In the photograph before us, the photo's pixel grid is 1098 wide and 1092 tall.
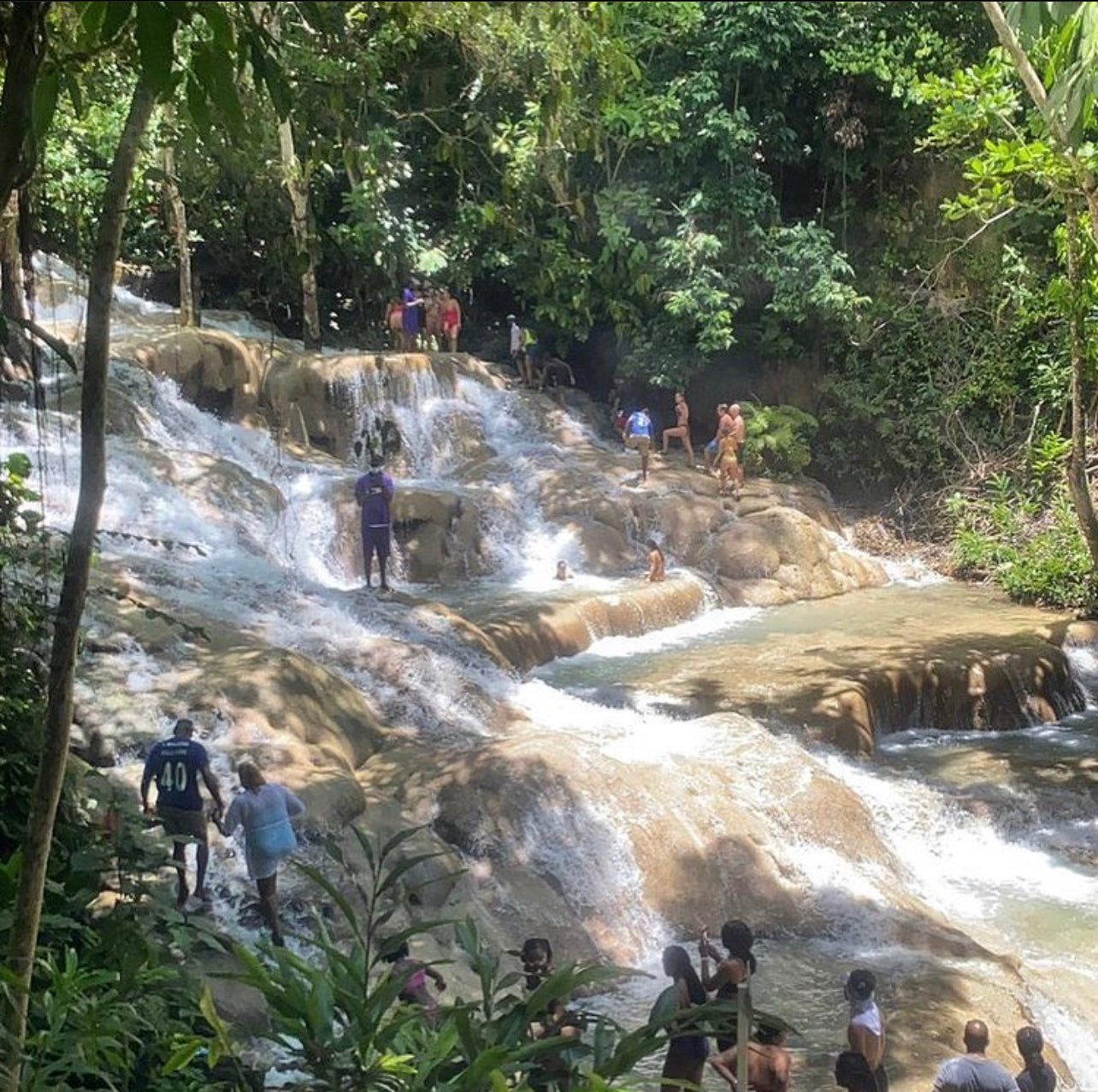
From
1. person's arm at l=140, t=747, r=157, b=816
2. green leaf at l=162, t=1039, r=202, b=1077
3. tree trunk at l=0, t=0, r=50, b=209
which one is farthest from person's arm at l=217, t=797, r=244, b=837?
tree trunk at l=0, t=0, r=50, b=209

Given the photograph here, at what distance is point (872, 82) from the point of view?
751 inches

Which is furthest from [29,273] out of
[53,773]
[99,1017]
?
[99,1017]

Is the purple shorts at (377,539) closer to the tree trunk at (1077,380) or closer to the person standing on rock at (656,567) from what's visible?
the person standing on rock at (656,567)

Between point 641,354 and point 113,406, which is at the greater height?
point 641,354

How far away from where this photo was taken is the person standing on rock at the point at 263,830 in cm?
678

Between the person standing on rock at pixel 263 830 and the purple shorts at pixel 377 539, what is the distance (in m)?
5.94

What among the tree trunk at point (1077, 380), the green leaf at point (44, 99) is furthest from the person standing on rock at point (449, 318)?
the green leaf at point (44, 99)

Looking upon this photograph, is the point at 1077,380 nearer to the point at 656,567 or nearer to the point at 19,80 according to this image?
the point at 656,567

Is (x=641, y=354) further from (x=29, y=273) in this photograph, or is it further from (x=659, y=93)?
(x=29, y=273)

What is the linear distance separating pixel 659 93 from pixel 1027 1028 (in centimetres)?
1612

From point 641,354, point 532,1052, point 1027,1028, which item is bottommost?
point 1027,1028

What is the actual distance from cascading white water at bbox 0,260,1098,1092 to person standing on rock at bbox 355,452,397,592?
1.71 feet

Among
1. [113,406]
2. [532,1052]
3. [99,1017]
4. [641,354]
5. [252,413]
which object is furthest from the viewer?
[641,354]

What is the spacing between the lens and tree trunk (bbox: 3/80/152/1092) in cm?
337
